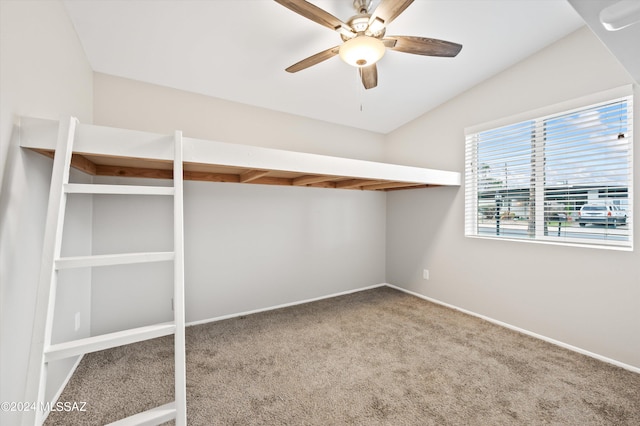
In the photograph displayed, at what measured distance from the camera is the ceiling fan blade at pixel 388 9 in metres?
1.46

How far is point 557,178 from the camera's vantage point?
7.89 feet

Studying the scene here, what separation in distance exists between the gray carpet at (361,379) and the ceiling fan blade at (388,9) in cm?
221

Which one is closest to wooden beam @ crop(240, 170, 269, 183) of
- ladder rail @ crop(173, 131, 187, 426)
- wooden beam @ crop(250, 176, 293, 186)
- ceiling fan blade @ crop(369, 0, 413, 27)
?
wooden beam @ crop(250, 176, 293, 186)

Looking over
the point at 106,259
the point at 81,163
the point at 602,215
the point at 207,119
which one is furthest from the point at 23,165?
the point at 602,215

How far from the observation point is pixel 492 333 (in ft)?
8.30

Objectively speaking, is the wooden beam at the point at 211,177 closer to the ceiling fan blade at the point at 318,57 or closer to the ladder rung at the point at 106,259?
the ceiling fan blade at the point at 318,57

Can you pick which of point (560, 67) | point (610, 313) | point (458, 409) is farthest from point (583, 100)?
point (458, 409)

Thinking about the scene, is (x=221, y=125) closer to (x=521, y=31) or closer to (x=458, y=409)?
(x=521, y=31)

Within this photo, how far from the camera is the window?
6.84 ft

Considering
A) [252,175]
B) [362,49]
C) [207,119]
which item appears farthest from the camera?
[207,119]

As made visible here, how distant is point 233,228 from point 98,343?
1801mm

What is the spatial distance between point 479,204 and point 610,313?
1.33m

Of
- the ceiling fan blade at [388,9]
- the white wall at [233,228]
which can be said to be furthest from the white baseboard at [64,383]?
the ceiling fan blade at [388,9]

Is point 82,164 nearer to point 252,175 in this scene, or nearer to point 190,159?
point 190,159
